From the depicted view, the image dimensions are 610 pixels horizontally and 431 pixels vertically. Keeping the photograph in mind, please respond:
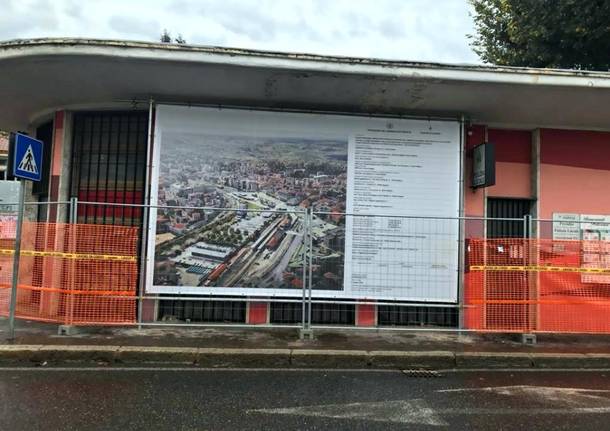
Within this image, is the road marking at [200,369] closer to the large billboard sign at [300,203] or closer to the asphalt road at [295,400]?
the asphalt road at [295,400]

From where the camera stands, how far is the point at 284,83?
26.7 feet

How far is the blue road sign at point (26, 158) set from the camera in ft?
23.6

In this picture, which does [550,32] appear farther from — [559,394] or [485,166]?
[559,394]

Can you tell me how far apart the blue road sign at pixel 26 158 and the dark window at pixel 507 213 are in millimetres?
7594

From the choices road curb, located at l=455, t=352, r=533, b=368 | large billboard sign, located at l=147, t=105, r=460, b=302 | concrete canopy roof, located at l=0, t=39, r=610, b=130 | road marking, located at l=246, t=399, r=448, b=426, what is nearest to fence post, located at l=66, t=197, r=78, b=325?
large billboard sign, located at l=147, t=105, r=460, b=302

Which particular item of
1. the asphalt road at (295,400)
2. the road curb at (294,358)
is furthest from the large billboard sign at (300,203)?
the asphalt road at (295,400)

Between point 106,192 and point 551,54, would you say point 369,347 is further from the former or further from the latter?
point 551,54

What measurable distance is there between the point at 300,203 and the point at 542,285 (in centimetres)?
398

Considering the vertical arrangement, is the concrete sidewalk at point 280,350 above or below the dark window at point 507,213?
below

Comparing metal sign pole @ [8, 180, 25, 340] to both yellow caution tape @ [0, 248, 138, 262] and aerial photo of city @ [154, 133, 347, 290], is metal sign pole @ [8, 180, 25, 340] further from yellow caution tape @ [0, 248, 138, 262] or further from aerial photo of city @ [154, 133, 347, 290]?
aerial photo of city @ [154, 133, 347, 290]

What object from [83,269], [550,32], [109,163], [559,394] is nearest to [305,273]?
[83,269]

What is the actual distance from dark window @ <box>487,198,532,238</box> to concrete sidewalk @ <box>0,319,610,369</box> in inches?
90.1

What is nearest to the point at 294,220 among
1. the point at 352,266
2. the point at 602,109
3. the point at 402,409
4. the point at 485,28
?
the point at 352,266

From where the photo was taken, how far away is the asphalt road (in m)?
4.77
